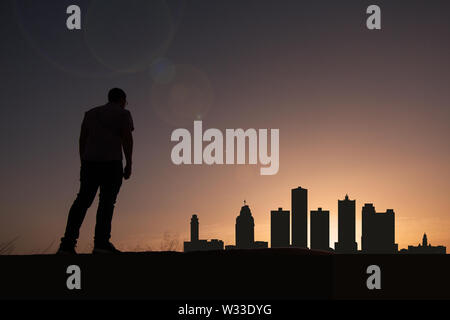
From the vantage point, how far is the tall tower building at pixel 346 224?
159125 mm

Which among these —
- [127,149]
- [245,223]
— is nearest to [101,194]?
[127,149]

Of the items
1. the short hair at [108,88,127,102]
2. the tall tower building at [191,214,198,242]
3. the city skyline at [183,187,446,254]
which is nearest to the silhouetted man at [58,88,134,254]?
the short hair at [108,88,127,102]

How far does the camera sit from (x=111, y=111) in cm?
870

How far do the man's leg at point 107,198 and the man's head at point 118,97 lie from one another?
98 cm

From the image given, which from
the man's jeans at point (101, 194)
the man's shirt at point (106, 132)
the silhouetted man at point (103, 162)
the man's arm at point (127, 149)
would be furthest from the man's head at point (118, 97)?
the man's jeans at point (101, 194)

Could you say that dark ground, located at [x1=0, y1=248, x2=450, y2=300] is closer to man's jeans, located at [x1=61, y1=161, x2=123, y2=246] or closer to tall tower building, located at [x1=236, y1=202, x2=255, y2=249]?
man's jeans, located at [x1=61, y1=161, x2=123, y2=246]

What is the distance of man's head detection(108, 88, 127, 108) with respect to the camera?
346 inches

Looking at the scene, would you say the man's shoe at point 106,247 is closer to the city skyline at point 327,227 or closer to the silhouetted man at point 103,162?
the silhouetted man at point 103,162

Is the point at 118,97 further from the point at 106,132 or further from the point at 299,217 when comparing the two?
the point at 299,217

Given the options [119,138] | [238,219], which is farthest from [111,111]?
[238,219]
